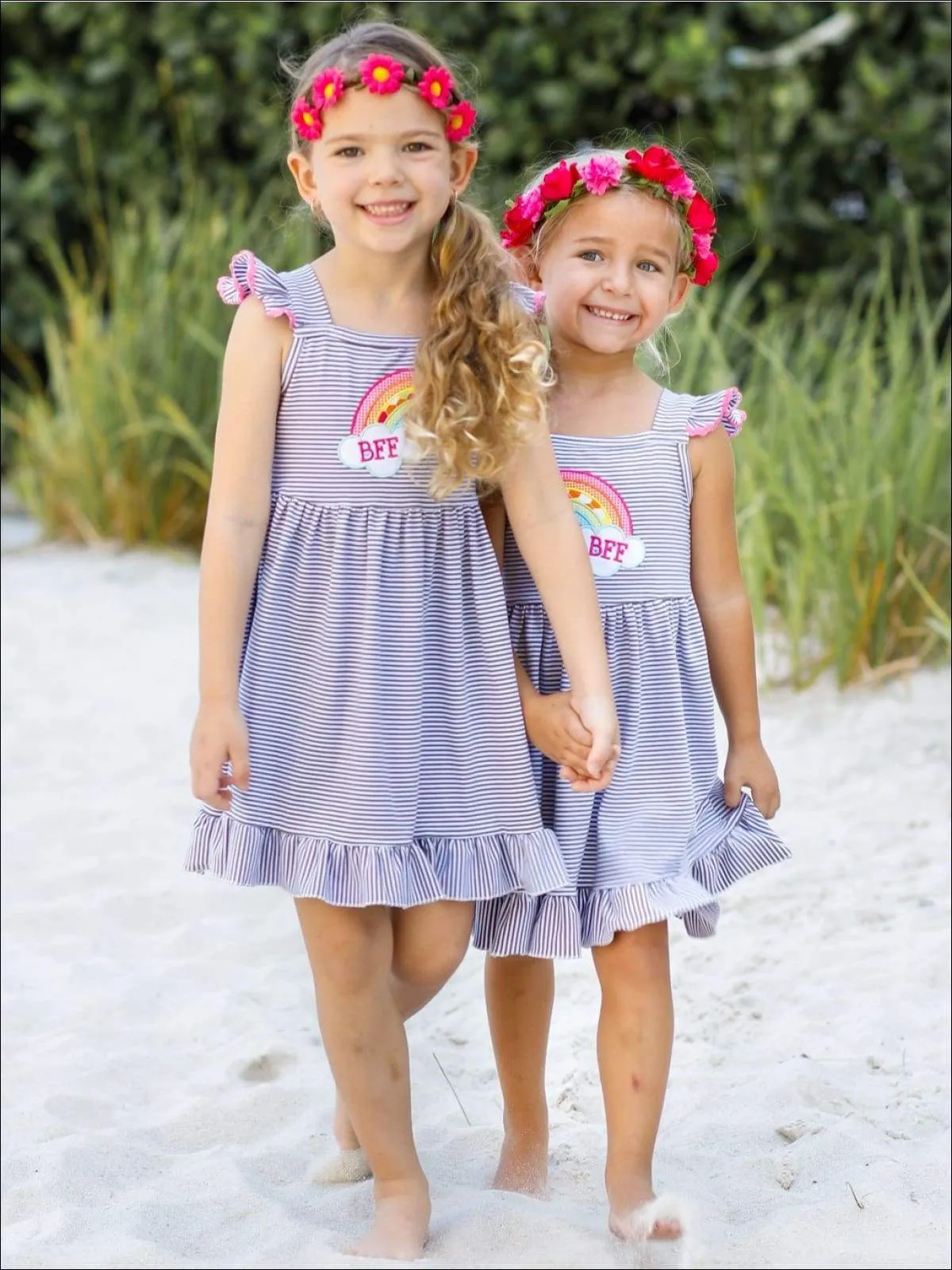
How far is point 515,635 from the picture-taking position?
7.00 feet

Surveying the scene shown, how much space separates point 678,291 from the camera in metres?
2.24

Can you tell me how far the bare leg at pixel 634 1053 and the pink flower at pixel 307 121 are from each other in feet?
3.45

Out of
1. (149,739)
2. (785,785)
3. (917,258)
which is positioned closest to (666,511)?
(785,785)

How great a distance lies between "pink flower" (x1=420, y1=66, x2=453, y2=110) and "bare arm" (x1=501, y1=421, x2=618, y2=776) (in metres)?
0.40

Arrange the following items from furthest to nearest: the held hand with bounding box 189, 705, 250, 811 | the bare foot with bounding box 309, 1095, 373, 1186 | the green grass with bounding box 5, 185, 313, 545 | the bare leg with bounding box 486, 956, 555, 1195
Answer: the green grass with bounding box 5, 185, 313, 545 < the bare foot with bounding box 309, 1095, 373, 1186 < the bare leg with bounding box 486, 956, 555, 1195 < the held hand with bounding box 189, 705, 250, 811

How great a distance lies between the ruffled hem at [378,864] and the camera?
6.46ft

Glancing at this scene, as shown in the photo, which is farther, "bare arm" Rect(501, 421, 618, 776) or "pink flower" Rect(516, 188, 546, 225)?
"pink flower" Rect(516, 188, 546, 225)

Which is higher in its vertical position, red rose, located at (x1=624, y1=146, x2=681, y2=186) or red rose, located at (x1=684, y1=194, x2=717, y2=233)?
red rose, located at (x1=624, y1=146, x2=681, y2=186)

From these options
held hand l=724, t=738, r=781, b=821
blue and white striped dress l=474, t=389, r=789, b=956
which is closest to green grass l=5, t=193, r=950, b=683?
held hand l=724, t=738, r=781, b=821

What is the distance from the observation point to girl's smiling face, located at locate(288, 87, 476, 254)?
1968 millimetres

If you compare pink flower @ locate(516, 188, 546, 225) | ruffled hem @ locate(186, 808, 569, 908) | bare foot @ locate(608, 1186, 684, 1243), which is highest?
pink flower @ locate(516, 188, 546, 225)

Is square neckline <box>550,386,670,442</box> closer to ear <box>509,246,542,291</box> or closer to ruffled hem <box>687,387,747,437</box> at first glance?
ruffled hem <box>687,387,747,437</box>

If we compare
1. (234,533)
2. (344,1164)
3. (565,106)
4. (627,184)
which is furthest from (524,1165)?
(565,106)

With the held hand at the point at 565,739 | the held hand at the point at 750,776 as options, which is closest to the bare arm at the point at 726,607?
the held hand at the point at 750,776
